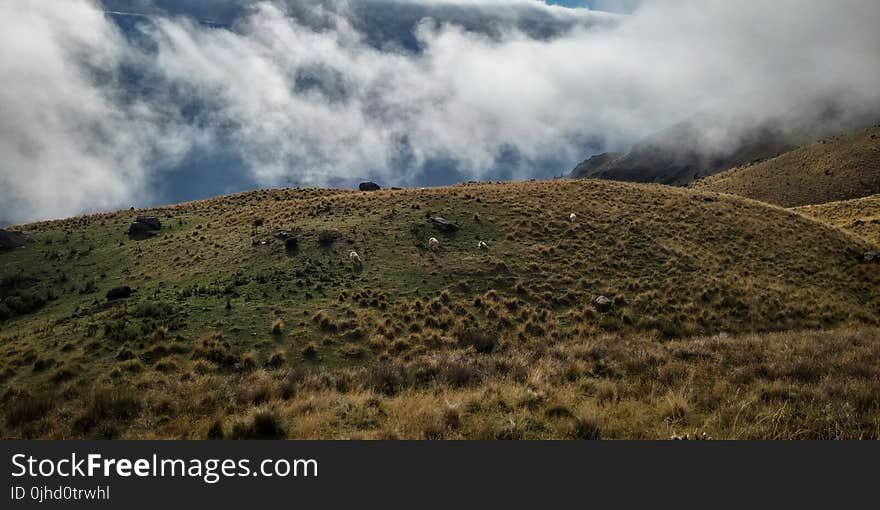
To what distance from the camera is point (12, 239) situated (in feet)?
114

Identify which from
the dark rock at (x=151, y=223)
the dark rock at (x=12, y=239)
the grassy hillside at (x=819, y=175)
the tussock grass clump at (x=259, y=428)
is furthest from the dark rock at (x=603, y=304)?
the grassy hillside at (x=819, y=175)

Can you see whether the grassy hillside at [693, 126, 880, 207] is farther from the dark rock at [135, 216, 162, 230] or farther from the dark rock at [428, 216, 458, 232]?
the dark rock at [135, 216, 162, 230]

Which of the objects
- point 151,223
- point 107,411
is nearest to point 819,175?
point 151,223

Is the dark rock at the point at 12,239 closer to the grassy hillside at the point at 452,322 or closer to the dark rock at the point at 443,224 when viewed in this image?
the grassy hillside at the point at 452,322

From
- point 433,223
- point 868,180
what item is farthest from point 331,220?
point 868,180

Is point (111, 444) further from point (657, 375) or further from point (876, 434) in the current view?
point (876, 434)

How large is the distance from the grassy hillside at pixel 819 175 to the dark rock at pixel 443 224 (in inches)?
3884

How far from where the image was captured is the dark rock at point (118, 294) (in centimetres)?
2152

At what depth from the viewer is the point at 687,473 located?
5.42 m

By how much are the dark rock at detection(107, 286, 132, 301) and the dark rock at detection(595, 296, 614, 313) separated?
24.9m

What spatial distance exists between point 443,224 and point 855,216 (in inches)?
2220

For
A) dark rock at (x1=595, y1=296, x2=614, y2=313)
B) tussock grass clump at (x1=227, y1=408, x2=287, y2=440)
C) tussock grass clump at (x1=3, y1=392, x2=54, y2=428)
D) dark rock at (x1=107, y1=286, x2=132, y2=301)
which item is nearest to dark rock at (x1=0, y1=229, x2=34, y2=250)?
dark rock at (x1=107, y1=286, x2=132, y2=301)

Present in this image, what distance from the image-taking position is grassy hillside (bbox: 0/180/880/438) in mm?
8328

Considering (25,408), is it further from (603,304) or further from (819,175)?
(819,175)
